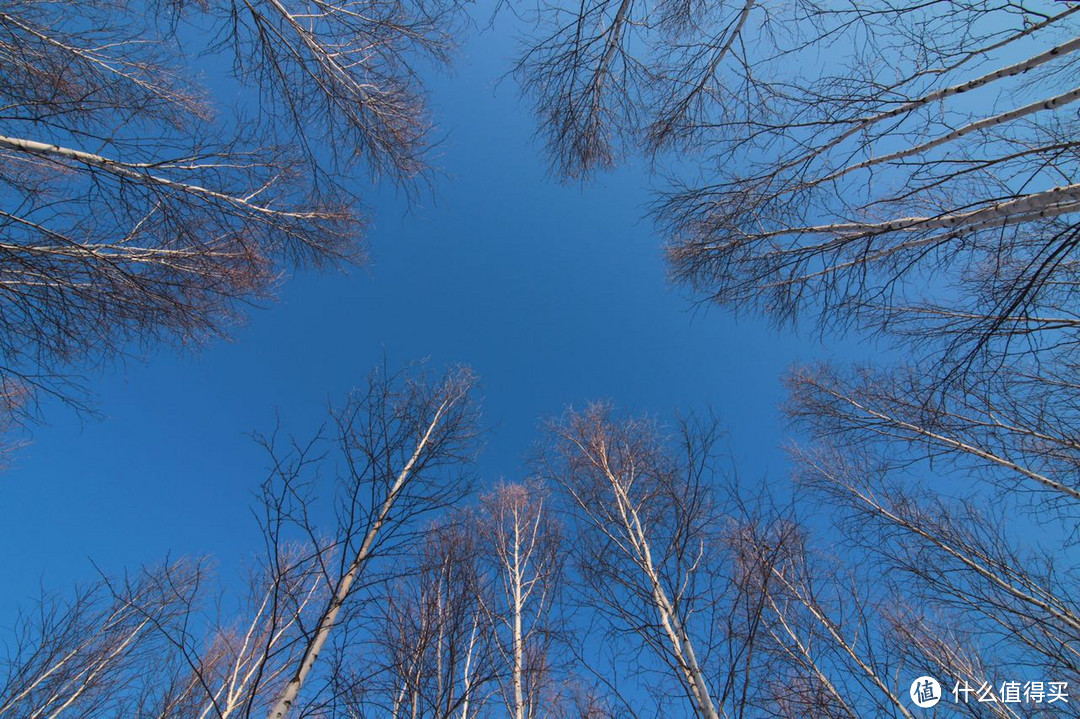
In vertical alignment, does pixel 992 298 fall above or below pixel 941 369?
above

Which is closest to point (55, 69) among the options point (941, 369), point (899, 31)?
point (899, 31)

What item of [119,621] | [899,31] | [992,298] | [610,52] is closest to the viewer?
[992,298]

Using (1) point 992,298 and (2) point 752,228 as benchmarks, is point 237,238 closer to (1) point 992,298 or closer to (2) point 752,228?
(2) point 752,228

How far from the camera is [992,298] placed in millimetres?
2795

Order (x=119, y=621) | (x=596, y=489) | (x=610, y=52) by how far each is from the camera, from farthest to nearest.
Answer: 1. (x=119, y=621)
2. (x=596, y=489)
3. (x=610, y=52)

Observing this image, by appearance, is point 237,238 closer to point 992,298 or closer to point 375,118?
point 375,118

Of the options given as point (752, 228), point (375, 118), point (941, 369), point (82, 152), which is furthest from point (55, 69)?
point (941, 369)

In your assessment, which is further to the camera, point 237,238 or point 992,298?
point 237,238

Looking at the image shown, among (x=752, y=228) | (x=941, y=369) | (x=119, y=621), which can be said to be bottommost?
(x=119, y=621)

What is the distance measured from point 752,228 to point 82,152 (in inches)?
225

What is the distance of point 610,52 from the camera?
11.8ft

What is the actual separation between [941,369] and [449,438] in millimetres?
4237

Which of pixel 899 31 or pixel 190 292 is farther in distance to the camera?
pixel 190 292

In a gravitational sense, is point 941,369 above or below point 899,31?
below
